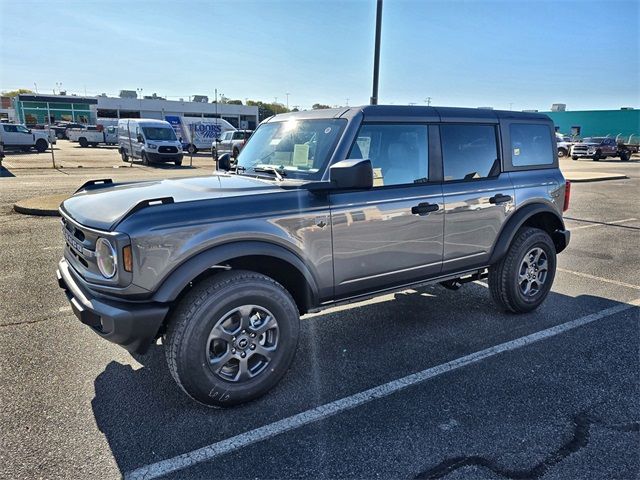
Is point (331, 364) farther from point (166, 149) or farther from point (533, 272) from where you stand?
point (166, 149)

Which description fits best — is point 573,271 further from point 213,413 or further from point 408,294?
point 213,413

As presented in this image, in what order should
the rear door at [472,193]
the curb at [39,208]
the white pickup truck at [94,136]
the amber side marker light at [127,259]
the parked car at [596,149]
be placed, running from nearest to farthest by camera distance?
the amber side marker light at [127,259], the rear door at [472,193], the curb at [39,208], the parked car at [596,149], the white pickup truck at [94,136]

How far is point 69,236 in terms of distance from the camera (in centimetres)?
347

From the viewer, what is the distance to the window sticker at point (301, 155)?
12.5ft

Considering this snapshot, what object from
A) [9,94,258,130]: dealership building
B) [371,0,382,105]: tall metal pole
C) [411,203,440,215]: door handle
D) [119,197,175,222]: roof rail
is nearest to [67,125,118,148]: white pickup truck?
[9,94,258,130]: dealership building

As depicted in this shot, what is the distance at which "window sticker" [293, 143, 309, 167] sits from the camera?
3.81m

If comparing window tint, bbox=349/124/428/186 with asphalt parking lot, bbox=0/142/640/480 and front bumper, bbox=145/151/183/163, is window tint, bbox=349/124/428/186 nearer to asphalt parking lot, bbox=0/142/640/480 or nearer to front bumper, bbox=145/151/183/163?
asphalt parking lot, bbox=0/142/640/480

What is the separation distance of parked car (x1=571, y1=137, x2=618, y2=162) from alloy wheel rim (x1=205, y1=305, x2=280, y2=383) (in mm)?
38131

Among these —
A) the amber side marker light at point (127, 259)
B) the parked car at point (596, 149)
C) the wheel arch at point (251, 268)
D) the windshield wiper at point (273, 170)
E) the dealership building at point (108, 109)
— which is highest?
the dealership building at point (108, 109)

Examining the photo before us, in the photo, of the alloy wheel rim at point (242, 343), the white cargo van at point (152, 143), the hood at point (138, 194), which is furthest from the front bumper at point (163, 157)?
the alloy wheel rim at point (242, 343)

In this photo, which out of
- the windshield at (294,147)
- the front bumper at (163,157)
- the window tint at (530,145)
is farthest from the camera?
the front bumper at (163,157)

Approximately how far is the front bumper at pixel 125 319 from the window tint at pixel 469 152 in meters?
2.68

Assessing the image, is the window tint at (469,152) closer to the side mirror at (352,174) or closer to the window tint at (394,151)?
the window tint at (394,151)

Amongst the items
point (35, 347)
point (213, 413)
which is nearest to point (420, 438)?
point (213, 413)
